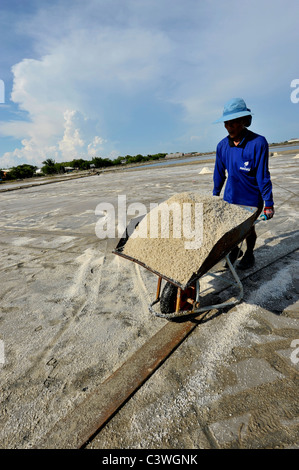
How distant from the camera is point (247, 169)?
269 cm

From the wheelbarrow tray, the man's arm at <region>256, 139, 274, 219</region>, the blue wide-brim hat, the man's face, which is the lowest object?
the wheelbarrow tray

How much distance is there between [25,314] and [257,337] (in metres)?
2.45

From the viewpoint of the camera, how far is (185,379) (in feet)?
5.62

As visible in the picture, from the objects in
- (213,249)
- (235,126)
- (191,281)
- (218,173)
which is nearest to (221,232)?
(213,249)

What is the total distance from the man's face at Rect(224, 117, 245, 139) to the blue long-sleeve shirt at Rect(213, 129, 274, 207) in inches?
4.1

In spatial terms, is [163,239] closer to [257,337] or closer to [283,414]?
[257,337]

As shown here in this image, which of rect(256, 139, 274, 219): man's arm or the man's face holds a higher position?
the man's face

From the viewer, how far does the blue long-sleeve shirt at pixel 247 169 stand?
2.58 metres

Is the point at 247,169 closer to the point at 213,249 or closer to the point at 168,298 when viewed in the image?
the point at 213,249

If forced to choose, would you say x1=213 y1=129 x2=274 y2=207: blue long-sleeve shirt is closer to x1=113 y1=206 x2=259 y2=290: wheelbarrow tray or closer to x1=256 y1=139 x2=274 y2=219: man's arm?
x1=256 y1=139 x2=274 y2=219: man's arm

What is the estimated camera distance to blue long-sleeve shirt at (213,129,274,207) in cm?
258

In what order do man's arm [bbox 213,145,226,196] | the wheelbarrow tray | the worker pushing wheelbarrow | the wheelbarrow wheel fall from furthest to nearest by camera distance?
man's arm [bbox 213,145,226,196] → the wheelbarrow wheel → the worker pushing wheelbarrow → the wheelbarrow tray

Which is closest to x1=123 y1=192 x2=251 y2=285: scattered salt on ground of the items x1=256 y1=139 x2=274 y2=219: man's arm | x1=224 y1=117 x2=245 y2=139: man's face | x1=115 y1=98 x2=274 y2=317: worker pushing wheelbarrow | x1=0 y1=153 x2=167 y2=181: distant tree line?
x1=115 y1=98 x2=274 y2=317: worker pushing wheelbarrow

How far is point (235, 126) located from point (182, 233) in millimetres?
1440
